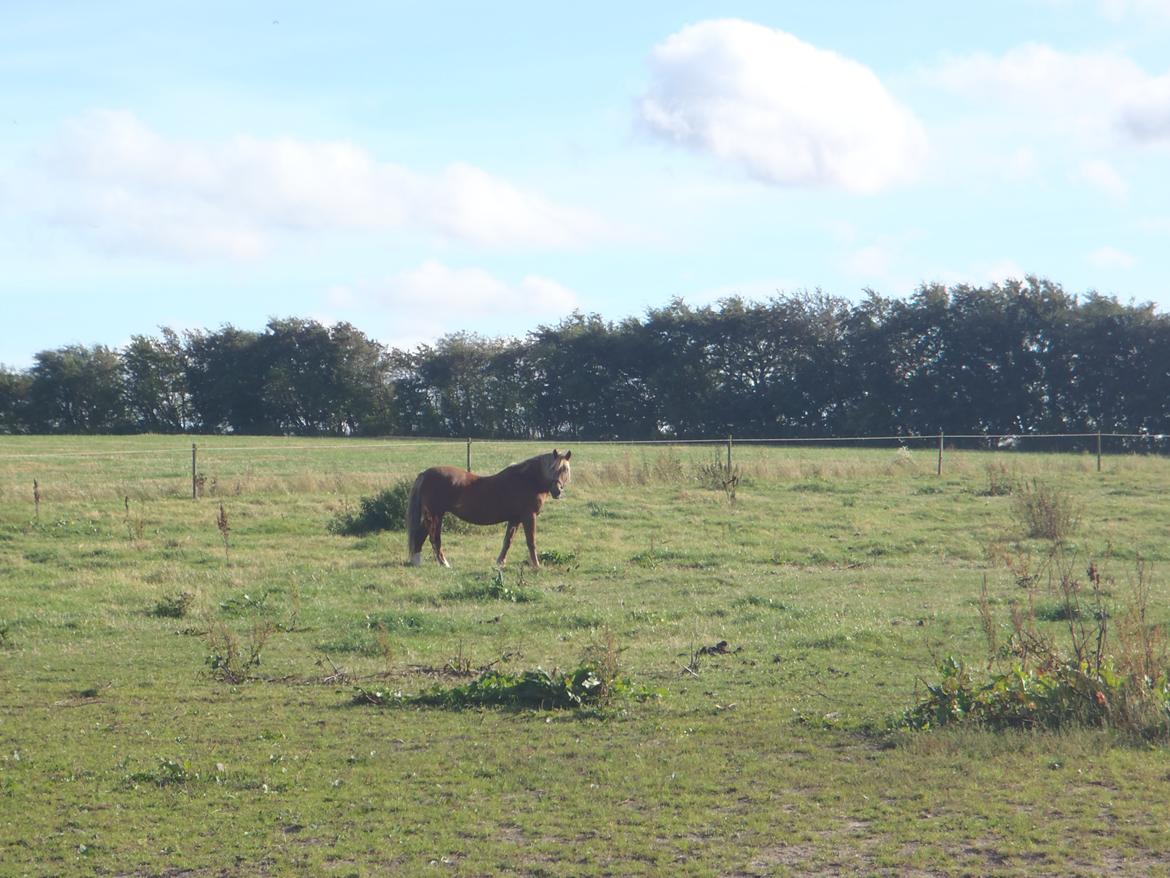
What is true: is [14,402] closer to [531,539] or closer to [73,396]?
[73,396]

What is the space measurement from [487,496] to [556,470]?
3.49ft

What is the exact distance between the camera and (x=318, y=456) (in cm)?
4481

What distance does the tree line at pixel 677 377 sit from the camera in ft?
179

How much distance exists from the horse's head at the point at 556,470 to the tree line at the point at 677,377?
4324 centimetres

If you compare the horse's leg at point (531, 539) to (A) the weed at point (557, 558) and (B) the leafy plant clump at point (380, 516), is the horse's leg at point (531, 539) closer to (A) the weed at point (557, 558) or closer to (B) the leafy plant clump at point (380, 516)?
(A) the weed at point (557, 558)

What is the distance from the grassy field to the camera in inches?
212

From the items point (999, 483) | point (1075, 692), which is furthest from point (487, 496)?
point (999, 483)

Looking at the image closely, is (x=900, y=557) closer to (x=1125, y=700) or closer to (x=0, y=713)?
(x=1125, y=700)

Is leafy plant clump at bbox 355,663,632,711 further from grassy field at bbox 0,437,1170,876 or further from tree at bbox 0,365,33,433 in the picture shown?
tree at bbox 0,365,33,433

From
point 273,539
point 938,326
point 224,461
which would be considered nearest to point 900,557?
point 273,539

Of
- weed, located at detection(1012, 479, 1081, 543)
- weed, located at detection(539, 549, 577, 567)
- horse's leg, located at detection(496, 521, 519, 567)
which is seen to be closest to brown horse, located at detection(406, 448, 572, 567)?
horse's leg, located at detection(496, 521, 519, 567)

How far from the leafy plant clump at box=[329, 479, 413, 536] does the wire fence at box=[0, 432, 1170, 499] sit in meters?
4.54

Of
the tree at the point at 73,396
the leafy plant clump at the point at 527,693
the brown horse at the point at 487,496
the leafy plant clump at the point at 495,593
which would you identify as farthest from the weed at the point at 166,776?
the tree at the point at 73,396

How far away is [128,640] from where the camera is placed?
11562mm
